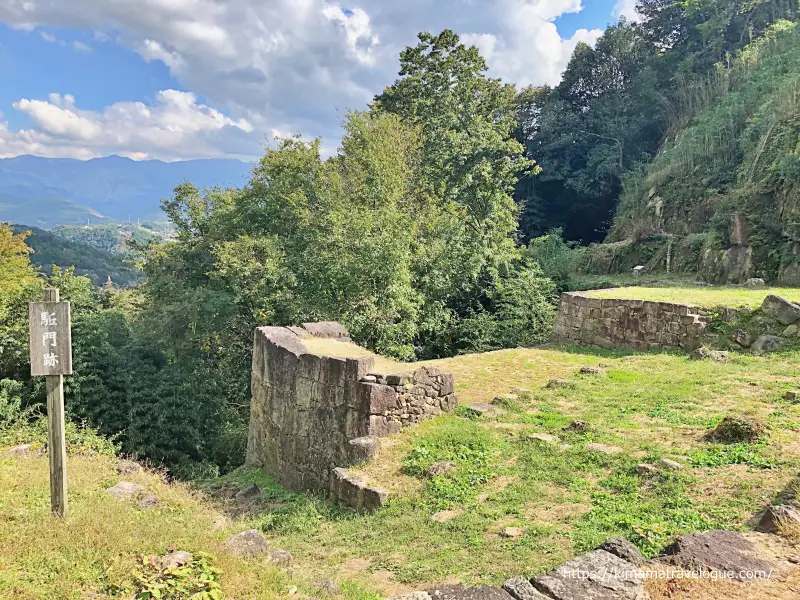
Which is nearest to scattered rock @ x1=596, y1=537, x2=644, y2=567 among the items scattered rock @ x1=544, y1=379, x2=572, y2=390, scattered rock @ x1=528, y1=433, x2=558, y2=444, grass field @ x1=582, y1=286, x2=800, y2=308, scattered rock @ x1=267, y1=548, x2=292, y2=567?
scattered rock @ x1=528, y1=433, x2=558, y2=444

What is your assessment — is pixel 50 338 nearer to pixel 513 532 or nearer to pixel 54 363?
pixel 54 363

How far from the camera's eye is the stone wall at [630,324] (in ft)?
37.2

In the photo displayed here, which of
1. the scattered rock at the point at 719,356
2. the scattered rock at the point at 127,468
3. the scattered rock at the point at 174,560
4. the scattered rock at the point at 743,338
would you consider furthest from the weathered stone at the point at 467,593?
the scattered rock at the point at 743,338

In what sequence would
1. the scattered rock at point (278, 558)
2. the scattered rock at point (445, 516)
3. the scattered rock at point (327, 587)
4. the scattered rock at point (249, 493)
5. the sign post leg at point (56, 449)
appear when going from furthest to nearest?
the scattered rock at point (249, 493), the scattered rock at point (445, 516), the sign post leg at point (56, 449), the scattered rock at point (278, 558), the scattered rock at point (327, 587)

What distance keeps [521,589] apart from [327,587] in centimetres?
168

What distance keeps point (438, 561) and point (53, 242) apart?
272 feet

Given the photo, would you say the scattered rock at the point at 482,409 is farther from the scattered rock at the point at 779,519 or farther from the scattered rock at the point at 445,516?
the scattered rock at the point at 779,519

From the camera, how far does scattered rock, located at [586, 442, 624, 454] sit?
6.28 meters

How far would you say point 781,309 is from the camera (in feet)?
33.9

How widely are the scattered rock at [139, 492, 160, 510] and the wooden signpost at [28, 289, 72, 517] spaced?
1.13m

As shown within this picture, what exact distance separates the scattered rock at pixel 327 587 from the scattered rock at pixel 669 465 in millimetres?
3612

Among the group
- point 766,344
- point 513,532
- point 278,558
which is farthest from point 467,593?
point 766,344

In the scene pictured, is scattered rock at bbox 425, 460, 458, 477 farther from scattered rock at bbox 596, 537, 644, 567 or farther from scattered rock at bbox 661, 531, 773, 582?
scattered rock at bbox 661, 531, 773, 582

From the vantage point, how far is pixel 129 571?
4.06 meters
